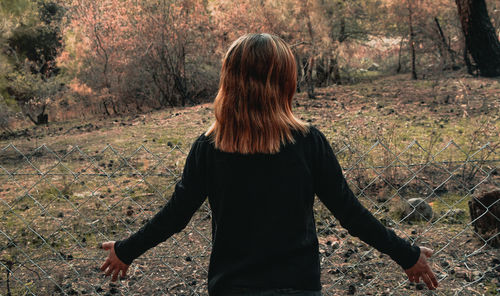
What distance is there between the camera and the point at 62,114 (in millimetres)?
15320

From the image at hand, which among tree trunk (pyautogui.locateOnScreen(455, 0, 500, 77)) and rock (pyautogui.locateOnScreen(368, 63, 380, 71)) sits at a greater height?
tree trunk (pyautogui.locateOnScreen(455, 0, 500, 77))

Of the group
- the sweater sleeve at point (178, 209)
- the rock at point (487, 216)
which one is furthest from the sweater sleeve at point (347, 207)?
the rock at point (487, 216)

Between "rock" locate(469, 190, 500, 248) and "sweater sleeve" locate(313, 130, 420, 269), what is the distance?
6.65ft

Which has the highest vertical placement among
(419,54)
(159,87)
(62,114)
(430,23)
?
(430,23)

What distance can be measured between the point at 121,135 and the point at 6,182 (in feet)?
11.8

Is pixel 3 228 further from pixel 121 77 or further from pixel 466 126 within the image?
pixel 121 77

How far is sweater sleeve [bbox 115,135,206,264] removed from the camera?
1.59 m

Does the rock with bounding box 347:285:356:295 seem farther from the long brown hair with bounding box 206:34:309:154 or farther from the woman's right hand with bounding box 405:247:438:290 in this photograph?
the long brown hair with bounding box 206:34:309:154

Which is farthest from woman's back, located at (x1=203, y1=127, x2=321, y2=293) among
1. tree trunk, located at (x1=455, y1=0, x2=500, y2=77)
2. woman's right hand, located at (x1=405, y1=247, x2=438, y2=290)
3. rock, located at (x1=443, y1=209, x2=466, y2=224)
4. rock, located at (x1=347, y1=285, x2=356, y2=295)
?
tree trunk, located at (x1=455, y1=0, x2=500, y2=77)

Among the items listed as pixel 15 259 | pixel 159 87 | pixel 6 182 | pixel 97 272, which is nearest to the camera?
pixel 97 272

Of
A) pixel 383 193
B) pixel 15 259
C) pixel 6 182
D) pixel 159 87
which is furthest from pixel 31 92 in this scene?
pixel 383 193

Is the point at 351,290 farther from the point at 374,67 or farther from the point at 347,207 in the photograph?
the point at 374,67

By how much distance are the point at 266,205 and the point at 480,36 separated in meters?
12.1

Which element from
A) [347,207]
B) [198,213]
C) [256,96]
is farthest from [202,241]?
[256,96]
